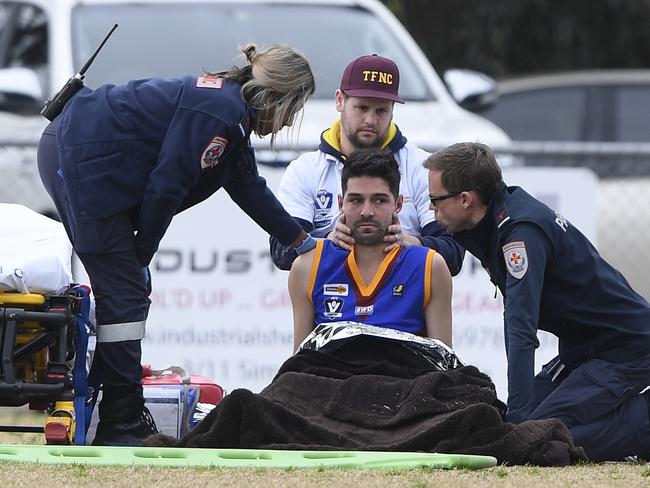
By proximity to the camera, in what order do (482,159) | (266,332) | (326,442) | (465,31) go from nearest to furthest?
(326,442), (482,159), (266,332), (465,31)

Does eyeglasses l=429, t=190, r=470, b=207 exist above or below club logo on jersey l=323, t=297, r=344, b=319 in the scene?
above

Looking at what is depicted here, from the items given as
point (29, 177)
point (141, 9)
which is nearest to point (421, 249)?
point (29, 177)

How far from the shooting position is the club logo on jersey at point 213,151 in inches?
217

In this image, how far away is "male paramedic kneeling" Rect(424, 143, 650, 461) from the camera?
5.41 meters

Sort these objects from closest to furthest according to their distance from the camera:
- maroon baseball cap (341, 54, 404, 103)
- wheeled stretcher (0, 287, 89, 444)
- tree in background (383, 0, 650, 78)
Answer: wheeled stretcher (0, 287, 89, 444)
maroon baseball cap (341, 54, 404, 103)
tree in background (383, 0, 650, 78)

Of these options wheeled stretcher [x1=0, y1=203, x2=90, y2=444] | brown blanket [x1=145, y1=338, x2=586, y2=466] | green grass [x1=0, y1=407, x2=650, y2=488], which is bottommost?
green grass [x1=0, y1=407, x2=650, y2=488]

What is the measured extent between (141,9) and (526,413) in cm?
487

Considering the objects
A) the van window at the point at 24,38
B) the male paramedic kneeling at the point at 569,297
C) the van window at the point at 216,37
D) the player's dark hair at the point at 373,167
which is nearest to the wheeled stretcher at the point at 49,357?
the player's dark hair at the point at 373,167

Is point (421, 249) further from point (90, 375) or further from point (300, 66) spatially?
point (90, 375)

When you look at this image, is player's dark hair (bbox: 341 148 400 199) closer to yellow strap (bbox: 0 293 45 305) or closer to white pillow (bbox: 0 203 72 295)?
white pillow (bbox: 0 203 72 295)

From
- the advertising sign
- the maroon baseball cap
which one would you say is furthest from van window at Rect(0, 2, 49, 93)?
the maroon baseball cap

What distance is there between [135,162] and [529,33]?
10318 millimetres

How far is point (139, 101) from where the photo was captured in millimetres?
5617

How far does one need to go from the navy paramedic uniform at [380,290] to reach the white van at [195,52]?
2.68 metres
